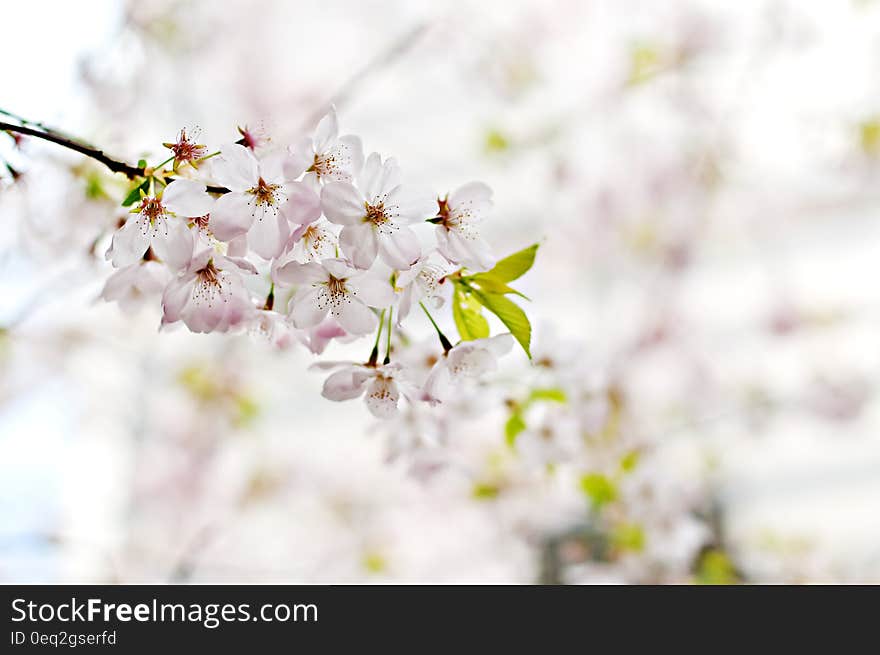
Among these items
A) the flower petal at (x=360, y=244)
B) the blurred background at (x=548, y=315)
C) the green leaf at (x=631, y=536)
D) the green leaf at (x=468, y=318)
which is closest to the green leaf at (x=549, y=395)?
the green leaf at (x=468, y=318)

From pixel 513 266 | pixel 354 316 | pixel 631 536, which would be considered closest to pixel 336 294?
pixel 354 316

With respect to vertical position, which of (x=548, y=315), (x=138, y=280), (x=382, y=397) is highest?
(x=548, y=315)

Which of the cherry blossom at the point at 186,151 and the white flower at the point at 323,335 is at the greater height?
the cherry blossom at the point at 186,151

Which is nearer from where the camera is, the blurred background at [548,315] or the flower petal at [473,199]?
the flower petal at [473,199]

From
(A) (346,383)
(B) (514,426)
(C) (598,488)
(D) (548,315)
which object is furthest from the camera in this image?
(D) (548,315)

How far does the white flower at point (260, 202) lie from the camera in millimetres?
382

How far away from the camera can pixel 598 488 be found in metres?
0.97

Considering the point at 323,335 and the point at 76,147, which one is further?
the point at 323,335

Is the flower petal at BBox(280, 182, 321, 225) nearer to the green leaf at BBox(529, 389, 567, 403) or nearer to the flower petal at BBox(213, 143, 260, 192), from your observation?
the flower petal at BBox(213, 143, 260, 192)

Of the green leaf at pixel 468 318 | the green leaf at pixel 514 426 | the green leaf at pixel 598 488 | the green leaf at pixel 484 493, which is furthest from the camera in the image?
the green leaf at pixel 484 493

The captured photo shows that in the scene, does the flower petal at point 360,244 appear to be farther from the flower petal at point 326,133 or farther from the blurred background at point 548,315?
the blurred background at point 548,315

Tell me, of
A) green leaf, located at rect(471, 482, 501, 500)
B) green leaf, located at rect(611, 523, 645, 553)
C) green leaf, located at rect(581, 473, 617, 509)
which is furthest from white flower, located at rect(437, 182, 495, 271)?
green leaf, located at rect(611, 523, 645, 553)

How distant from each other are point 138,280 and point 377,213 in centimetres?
21

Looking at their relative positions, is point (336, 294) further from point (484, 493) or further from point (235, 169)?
point (484, 493)
